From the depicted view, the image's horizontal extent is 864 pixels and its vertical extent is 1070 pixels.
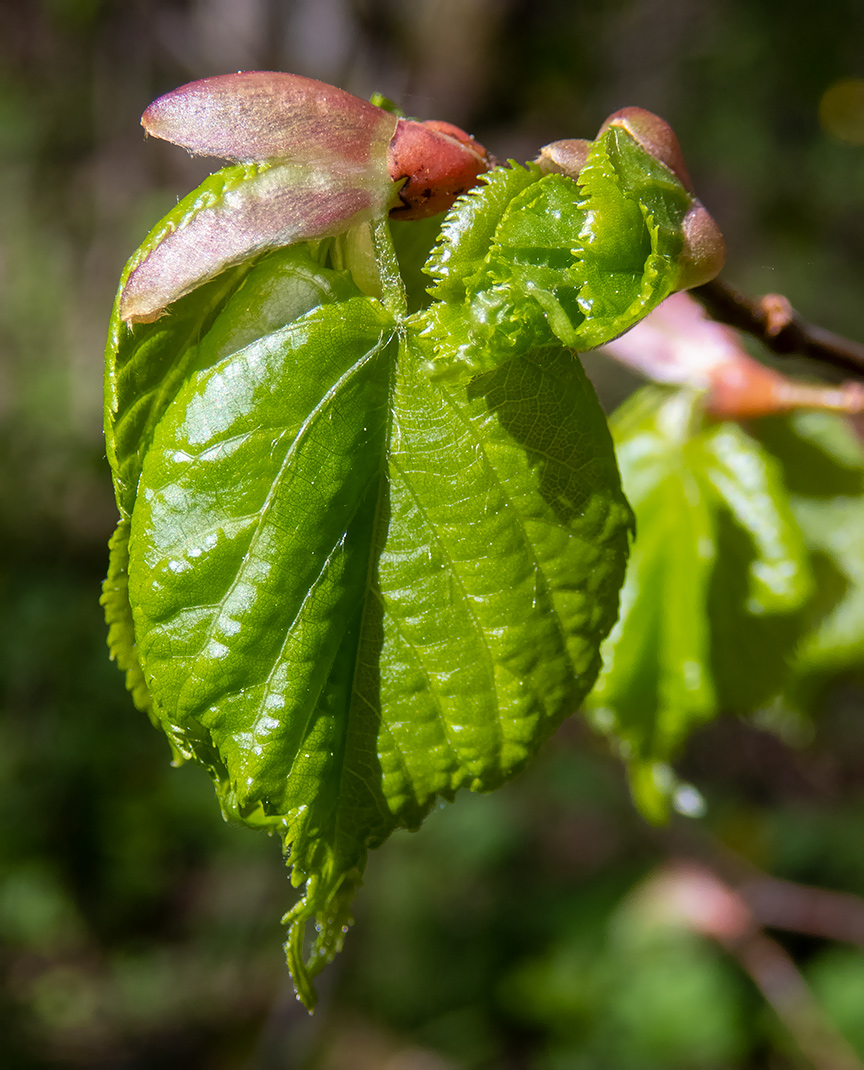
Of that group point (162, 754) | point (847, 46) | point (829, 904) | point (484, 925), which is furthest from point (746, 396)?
point (847, 46)

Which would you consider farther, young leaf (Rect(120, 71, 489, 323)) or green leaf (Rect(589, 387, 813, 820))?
green leaf (Rect(589, 387, 813, 820))

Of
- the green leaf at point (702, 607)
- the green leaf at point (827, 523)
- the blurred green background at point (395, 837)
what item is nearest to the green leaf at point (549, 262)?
the green leaf at point (702, 607)

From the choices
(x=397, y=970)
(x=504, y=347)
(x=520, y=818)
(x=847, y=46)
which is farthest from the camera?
(x=847, y=46)

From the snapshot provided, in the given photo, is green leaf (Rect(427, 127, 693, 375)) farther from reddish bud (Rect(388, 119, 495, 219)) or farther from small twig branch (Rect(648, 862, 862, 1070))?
small twig branch (Rect(648, 862, 862, 1070))

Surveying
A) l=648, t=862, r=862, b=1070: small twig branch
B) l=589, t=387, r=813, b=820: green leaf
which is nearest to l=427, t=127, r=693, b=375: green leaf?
l=589, t=387, r=813, b=820: green leaf

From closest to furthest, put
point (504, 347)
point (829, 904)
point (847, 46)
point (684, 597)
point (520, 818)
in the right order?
point (504, 347), point (684, 597), point (829, 904), point (520, 818), point (847, 46)

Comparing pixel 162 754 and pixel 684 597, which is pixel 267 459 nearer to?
pixel 684 597

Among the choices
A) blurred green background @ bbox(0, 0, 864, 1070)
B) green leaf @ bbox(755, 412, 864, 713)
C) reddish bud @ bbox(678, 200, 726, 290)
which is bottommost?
blurred green background @ bbox(0, 0, 864, 1070)
